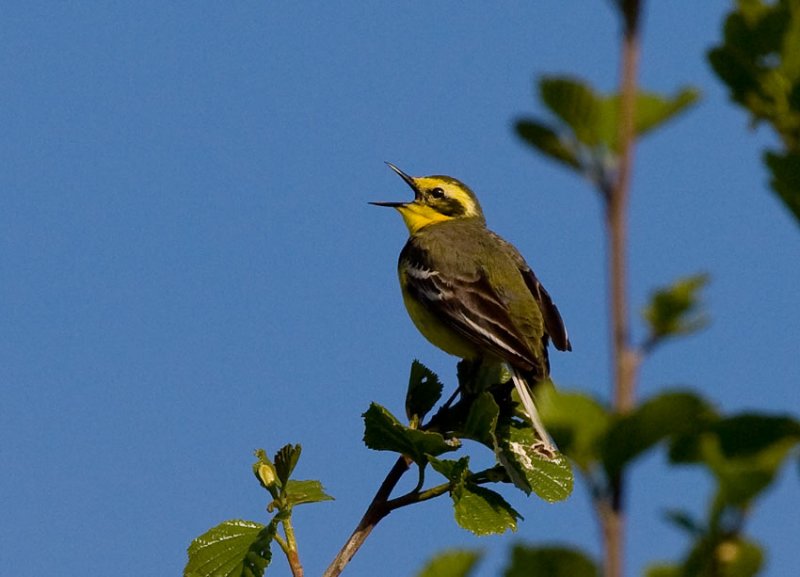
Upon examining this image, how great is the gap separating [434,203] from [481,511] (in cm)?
837

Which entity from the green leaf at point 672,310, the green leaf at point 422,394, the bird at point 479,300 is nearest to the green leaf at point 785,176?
the green leaf at point 672,310

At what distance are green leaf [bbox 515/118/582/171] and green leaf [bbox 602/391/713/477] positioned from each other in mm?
333

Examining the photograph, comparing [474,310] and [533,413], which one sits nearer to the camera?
[533,413]

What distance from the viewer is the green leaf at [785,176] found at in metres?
1.75

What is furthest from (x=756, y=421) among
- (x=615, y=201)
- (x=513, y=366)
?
(x=513, y=366)

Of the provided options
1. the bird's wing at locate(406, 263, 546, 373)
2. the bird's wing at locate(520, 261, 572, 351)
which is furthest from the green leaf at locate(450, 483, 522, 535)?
the bird's wing at locate(520, 261, 572, 351)

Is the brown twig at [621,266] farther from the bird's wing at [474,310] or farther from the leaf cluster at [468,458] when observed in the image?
the bird's wing at [474,310]

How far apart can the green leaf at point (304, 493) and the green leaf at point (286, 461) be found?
1.9 inches

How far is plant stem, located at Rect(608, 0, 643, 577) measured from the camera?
1347 millimetres

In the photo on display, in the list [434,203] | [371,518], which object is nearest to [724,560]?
[371,518]

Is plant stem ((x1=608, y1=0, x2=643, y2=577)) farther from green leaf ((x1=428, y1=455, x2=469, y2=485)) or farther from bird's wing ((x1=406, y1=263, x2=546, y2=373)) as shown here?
bird's wing ((x1=406, y1=263, x2=546, y2=373))

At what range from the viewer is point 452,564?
1680 mm

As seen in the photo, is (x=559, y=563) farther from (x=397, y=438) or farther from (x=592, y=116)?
(x=397, y=438)

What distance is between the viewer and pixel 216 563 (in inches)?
186
